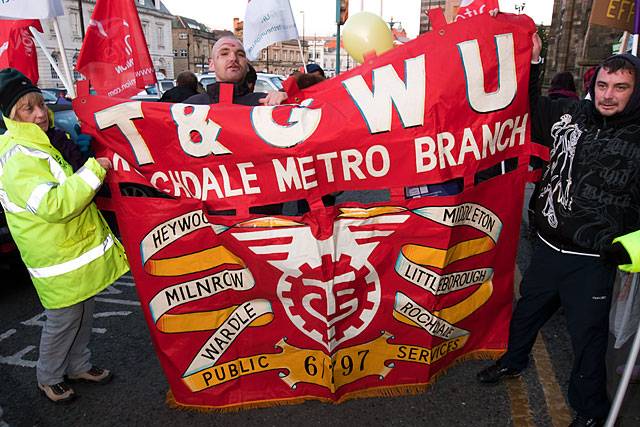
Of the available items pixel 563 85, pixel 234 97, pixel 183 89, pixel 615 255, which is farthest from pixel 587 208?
pixel 183 89

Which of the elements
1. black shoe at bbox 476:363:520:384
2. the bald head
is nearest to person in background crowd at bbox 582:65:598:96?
black shoe at bbox 476:363:520:384

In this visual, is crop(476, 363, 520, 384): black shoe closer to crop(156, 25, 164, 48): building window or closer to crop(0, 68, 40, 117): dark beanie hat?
crop(0, 68, 40, 117): dark beanie hat

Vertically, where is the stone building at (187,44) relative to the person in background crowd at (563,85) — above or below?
above

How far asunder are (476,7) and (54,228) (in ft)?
10.7

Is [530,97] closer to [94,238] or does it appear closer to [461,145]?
[461,145]

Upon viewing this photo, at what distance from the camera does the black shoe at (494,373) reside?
9.61 ft

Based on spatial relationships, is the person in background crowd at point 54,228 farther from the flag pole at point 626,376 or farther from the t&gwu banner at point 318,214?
the flag pole at point 626,376

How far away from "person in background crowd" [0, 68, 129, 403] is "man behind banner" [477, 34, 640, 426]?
237 cm

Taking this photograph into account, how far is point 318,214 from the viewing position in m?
2.50

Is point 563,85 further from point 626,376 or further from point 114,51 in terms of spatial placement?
point 114,51

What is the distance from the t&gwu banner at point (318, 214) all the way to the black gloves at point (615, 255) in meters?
0.71

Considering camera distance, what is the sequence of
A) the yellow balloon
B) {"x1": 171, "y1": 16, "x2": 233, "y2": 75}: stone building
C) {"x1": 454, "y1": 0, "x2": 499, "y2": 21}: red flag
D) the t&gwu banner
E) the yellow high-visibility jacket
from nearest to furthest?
the yellow high-visibility jacket < the t&gwu banner < {"x1": 454, "y1": 0, "x2": 499, "y2": 21}: red flag < the yellow balloon < {"x1": 171, "y1": 16, "x2": 233, "y2": 75}: stone building

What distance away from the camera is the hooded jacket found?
93.8 inches

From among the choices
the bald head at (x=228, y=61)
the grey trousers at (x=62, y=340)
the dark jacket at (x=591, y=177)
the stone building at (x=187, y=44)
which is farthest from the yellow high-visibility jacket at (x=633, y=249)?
the stone building at (x=187, y=44)
